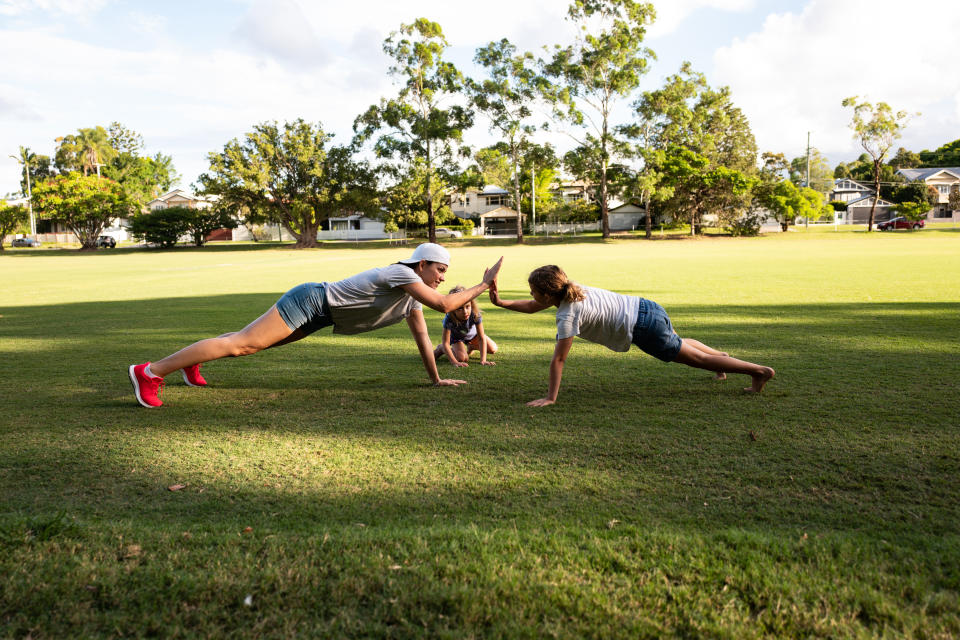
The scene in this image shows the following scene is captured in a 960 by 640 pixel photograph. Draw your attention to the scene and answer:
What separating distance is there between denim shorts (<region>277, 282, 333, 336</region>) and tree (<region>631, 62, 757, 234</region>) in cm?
5042

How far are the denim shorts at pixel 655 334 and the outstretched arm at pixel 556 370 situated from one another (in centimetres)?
59

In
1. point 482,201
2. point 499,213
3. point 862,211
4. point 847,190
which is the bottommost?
point 862,211

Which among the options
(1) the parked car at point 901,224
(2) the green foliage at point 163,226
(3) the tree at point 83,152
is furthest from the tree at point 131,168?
(1) the parked car at point 901,224

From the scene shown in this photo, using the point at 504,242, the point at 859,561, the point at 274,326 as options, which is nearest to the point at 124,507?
the point at 274,326

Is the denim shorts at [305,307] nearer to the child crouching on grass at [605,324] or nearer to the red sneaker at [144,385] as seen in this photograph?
the red sneaker at [144,385]

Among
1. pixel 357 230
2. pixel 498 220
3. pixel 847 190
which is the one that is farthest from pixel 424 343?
pixel 847 190

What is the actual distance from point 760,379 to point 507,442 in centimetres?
249

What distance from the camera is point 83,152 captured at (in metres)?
102

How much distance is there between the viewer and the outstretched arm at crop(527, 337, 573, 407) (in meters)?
5.00

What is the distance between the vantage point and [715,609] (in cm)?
238

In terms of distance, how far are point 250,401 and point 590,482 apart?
331 cm

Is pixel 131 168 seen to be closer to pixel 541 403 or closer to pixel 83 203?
pixel 83 203

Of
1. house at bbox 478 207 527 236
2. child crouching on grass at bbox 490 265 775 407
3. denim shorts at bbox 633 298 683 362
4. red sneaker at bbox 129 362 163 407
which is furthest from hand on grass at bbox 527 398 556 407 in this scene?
house at bbox 478 207 527 236

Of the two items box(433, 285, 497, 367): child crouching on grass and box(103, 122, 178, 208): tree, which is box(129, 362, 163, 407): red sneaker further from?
box(103, 122, 178, 208): tree
